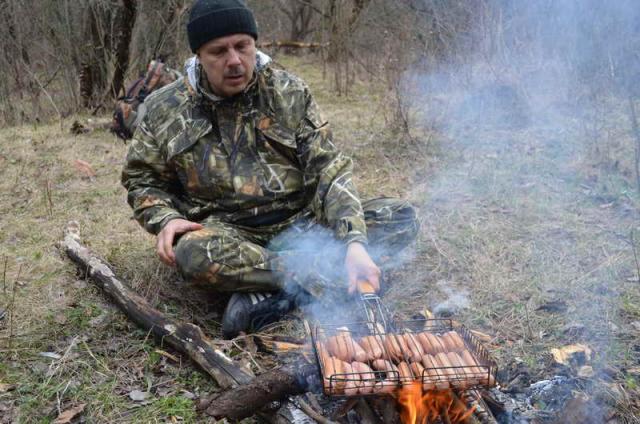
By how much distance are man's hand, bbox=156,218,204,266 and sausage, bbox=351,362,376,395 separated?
134 cm

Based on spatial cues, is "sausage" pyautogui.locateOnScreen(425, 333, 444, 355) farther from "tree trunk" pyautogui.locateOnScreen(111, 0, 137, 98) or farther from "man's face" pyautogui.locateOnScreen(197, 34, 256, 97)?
"tree trunk" pyautogui.locateOnScreen(111, 0, 137, 98)

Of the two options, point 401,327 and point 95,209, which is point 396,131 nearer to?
point 95,209

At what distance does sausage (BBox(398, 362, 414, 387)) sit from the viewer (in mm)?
2047

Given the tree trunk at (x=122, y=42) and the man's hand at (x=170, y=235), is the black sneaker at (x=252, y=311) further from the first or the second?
the tree trunk at (x=122, y=42)

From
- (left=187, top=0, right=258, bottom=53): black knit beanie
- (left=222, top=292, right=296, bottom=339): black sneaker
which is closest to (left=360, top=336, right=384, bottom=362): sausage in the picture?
(left=222, top=292, right=296, bottom=339): black sneaker

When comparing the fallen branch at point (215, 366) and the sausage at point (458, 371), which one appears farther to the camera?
the fallen branch at point (215, 366)

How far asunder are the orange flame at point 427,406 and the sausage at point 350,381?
0.16m

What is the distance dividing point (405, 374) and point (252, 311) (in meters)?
1.26

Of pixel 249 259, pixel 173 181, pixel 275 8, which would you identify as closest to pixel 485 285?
pixel 249 259

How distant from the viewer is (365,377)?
6.93ft

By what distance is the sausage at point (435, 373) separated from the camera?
6.76ft

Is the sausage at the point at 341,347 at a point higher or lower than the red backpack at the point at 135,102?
higher

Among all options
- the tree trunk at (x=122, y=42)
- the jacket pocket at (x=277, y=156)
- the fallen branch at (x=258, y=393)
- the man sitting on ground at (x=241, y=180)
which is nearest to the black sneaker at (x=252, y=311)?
the man sitting on ground at (x=241, y=180)

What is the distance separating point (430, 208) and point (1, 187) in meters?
4.02
